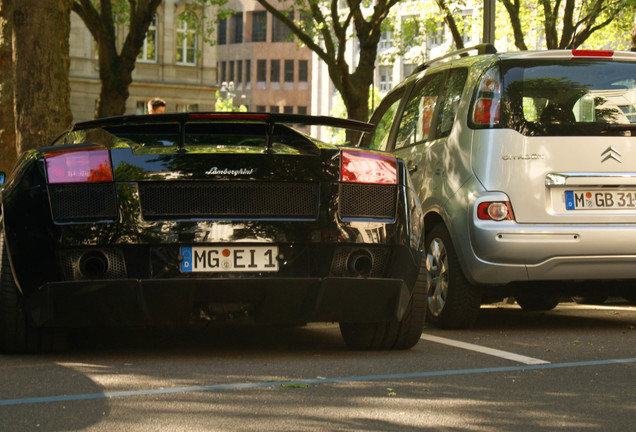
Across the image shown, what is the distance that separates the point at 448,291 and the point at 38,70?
5.68m

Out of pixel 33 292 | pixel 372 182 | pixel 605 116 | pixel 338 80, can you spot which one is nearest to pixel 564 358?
pixel 372 182

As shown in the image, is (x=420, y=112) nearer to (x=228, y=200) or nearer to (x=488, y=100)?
(x=488, y=100)

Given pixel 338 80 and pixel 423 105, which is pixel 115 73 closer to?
pixel 338 80

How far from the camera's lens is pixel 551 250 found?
309 inches

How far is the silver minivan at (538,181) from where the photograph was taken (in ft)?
25.9

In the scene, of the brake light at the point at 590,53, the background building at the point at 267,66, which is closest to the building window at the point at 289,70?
the background building at the point at 267,66

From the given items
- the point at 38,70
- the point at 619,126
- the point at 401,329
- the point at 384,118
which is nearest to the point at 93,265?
the point at 401,329

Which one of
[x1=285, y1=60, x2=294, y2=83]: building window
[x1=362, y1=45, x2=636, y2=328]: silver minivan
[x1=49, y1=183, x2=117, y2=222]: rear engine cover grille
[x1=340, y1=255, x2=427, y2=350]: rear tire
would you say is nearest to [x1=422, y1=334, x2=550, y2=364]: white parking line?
[x1=340, y1=255, x2=427, y2=350]: rear tire

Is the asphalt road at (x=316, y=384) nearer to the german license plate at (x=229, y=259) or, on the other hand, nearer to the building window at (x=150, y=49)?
the german license plate at (x=229, y=259)

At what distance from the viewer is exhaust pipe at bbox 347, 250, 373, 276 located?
20.7 ft

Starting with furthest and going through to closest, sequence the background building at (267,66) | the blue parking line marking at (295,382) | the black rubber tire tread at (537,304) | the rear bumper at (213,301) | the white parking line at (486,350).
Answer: the background building at (267,66), the black rubber tire tread at (537,304), the white parking line at (486,350), the rear bumper at (213,301), the blue parking line marking at (295,382)

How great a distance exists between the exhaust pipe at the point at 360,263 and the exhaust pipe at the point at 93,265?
123 centimetres

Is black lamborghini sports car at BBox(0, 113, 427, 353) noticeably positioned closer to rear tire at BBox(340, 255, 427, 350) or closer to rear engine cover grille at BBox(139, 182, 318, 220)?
rear engine cover grille at BBox(139, 182, 318, 220)

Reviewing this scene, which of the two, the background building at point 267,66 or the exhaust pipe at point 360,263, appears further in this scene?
the background building at point 267,66
